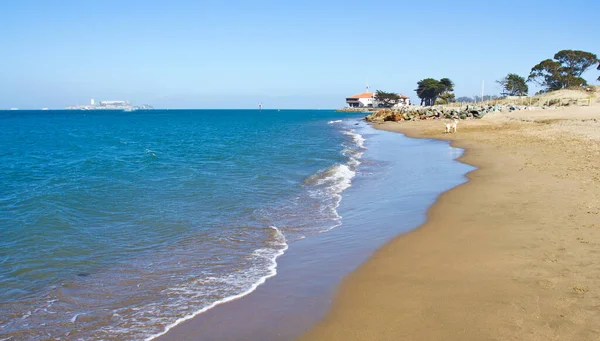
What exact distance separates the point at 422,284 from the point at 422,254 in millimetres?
1455

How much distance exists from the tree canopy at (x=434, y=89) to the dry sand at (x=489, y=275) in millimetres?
105707

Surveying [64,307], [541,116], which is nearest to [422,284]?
[64,307]

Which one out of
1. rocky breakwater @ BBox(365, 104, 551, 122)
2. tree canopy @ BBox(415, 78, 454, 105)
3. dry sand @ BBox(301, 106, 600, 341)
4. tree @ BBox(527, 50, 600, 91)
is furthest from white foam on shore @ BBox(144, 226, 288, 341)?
tree canopy @ BBox(415, 78, 454, 105)

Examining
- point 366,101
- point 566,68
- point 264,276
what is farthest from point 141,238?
point 366,101

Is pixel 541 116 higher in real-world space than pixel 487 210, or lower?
higher

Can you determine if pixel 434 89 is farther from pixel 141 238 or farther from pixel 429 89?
pixel 141 238

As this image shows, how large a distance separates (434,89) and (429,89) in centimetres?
145

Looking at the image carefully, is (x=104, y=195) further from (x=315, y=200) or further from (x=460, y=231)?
(x=460, y=231)

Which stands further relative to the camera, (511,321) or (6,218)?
(6,218)

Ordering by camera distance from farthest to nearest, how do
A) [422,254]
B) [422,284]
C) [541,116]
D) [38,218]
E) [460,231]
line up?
1. [541,116]
2. [38,218]
3. [460,231]
4. [422,254]
5. [422,284]

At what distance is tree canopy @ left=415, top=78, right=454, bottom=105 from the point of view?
112 m

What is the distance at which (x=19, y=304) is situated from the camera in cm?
637

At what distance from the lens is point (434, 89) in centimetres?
11238

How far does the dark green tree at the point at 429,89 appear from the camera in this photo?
113m
